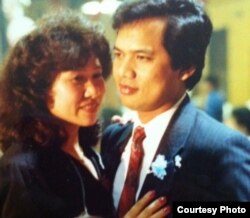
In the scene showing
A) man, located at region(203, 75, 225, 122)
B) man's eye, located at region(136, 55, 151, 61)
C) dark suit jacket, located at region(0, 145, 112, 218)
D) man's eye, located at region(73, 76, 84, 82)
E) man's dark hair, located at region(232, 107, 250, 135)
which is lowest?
dark suit jacket, located at region(0, 145, 112, 218)

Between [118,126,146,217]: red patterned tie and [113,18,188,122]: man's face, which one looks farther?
[118,126,146,217]: red patterned tie

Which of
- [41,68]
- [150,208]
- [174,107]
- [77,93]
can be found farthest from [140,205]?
[41,68]

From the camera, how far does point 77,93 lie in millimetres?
1844

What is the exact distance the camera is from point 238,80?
1.88m

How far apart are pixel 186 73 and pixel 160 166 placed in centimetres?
39

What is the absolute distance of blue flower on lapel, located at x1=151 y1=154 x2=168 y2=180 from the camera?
1.82m

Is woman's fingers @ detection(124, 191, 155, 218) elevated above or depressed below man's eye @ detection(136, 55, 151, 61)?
below

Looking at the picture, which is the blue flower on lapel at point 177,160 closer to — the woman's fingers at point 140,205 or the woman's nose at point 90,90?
the woman's fingers at point 140,205

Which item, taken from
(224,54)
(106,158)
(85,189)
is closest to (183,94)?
(224,54)

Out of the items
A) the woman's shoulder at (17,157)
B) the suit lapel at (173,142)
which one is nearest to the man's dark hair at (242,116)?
the suit lapel at (173,142)

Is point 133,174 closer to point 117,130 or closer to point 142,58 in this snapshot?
point 117,130

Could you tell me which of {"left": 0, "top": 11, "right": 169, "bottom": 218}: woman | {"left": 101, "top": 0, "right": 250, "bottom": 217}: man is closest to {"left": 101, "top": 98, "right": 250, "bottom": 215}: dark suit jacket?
{"left": 101, "top": 0, "right": 250, "bottom": 217}: man

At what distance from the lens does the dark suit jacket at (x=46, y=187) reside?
1.85 m

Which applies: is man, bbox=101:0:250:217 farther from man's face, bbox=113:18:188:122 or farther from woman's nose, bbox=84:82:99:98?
woman's nose, bbox=84:82:99:98
